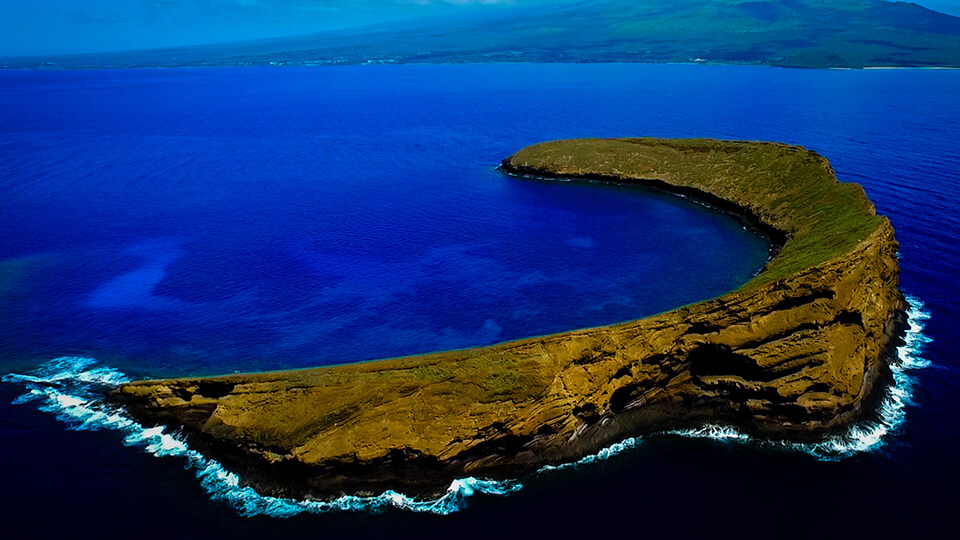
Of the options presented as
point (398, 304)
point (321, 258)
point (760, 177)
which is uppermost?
point (760, 177)

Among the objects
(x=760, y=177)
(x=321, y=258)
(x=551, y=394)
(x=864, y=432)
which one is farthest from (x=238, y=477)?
(x=760, y=177)

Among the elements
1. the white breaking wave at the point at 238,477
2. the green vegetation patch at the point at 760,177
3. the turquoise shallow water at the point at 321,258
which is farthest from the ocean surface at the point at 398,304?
the green vegetation patch at the point at 760,177

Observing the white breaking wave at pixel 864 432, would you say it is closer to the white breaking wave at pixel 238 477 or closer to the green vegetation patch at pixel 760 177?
the white breaking wave at pixel 238 477

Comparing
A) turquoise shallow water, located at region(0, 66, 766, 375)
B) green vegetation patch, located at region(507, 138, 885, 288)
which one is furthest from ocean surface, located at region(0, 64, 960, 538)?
green vegetation patch, located at region(507, 138, 885, 288)

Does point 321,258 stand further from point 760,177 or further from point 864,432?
point 760,177

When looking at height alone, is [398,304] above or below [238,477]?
above

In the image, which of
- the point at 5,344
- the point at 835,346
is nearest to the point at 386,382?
the point at 835,346

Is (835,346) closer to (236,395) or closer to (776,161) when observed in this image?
(236,395)
